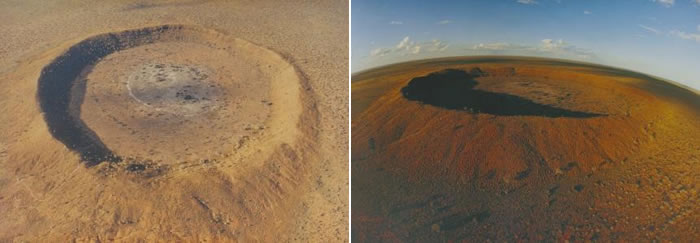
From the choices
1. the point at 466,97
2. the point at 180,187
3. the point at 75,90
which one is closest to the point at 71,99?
the point at 75,90

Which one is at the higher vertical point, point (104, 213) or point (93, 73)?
point (93, 73)

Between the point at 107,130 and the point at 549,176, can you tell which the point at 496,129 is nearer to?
the point at 549,176

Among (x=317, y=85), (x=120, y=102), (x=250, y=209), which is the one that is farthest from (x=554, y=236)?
(x=120, y=102)

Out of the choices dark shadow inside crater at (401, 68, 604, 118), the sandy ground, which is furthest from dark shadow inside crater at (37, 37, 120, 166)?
dark shadow inside crater at (401, 68, 604, 118)

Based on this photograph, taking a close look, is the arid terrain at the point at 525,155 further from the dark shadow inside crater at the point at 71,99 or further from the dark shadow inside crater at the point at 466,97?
the dark shadow inside crater at the point at 71,99

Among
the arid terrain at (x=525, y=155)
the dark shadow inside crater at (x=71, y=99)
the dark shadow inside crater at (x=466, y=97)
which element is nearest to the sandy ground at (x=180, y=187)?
the dark shadow inside crater at (x=71, y=99)

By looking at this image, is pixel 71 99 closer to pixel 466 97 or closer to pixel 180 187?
pixel 180 187

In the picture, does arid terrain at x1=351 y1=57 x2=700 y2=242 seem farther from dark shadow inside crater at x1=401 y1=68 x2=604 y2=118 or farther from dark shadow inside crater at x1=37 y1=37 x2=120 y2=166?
dark shadow inside crater at x1=37 y1=37 x2=120 y2=166
